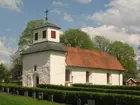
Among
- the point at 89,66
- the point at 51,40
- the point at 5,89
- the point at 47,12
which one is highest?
the point at 47,12

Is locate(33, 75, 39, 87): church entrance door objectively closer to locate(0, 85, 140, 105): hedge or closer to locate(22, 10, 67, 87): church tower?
locate(22, 10, 67, 87): church tower

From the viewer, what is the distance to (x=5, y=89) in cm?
3828

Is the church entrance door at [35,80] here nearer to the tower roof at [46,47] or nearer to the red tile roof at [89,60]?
the tower roof at [46,47]

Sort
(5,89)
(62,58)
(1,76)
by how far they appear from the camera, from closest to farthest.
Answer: (5,89) < (62,58) < (1,76)

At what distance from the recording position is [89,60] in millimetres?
48500

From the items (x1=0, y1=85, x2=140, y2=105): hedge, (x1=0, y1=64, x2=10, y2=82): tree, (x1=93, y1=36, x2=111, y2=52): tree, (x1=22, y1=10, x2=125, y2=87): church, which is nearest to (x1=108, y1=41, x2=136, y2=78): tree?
(x1=93, y1=36, x2=111, y2=52): tree

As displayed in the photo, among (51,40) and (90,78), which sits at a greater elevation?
(51,40)

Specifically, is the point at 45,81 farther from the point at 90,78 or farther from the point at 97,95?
the point at 97,95

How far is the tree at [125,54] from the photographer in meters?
75.7

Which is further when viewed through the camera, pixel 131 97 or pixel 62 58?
pixel 62 58

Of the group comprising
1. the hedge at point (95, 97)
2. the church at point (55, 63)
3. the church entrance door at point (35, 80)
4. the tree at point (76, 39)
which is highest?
the tree at point (76, 39)

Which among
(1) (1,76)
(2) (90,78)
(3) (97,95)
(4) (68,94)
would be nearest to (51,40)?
(2) (90,78)

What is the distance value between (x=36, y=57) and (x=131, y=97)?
2314 cm

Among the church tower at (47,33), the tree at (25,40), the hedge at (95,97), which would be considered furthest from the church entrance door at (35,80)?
the tree at (25,40)
